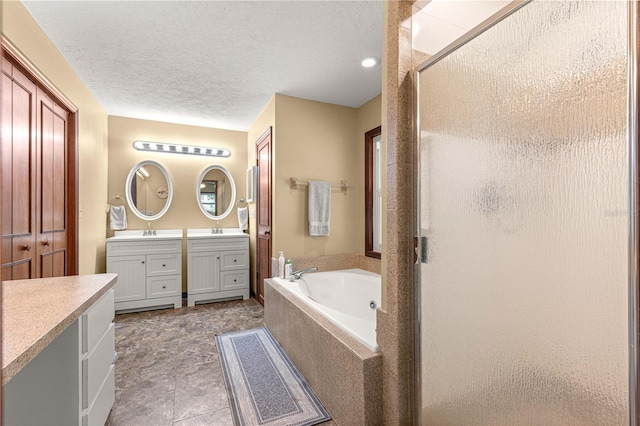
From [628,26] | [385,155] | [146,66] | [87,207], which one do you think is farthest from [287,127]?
[628,26]

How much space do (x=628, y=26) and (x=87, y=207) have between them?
12.4 ft

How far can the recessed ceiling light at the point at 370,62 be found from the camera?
7.97 ft

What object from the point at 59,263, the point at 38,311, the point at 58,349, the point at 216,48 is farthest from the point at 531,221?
the point at 59,263

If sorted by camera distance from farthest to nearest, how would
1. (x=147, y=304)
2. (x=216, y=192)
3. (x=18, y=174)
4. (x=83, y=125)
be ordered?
(x=216, y=192), (x=147, y=304), (x=83, y=125), (x=18, y=174)

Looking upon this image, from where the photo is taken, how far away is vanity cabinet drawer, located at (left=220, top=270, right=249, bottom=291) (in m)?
3.87

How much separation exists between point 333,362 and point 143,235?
10.2 ft

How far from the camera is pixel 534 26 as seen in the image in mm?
1026

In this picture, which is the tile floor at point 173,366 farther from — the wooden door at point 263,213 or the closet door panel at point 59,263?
the closet door panel at point 59,263

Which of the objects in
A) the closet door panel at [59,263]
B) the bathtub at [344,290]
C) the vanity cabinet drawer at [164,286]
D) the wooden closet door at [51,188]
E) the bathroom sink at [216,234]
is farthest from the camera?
the bathroom sink at [216,234]

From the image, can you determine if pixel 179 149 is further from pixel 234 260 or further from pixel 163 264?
pixel 234 260

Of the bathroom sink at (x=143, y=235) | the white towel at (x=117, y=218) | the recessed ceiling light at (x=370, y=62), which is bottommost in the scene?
the bathroom sink at (x=143, y=235)

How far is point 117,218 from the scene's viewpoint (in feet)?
12.3

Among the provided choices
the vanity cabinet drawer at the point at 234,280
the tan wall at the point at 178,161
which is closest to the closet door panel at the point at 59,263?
the tan wall at the point at 178,161

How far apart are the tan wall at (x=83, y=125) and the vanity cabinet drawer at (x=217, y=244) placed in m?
0.94
